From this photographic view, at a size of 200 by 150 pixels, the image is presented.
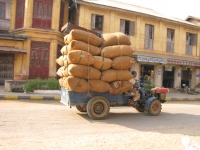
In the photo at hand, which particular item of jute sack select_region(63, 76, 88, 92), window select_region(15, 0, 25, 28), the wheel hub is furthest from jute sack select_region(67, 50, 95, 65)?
window select_region(15, 0, 25, 28)

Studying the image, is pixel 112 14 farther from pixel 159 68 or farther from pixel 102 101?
pixel 102 101

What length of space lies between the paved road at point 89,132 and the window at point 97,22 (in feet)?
35.6

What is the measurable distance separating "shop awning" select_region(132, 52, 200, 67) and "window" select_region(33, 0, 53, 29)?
7.26m

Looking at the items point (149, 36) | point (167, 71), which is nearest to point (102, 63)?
point (149, 36)

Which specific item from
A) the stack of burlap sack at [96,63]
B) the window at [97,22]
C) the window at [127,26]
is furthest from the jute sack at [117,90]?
the window at [127,26]

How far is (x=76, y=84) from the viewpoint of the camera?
5750 millimetres

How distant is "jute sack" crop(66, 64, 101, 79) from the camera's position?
5.65 meters

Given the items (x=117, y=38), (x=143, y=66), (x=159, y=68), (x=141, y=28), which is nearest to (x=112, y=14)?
(x=141, y=28)

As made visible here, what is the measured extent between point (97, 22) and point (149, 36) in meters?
5.13

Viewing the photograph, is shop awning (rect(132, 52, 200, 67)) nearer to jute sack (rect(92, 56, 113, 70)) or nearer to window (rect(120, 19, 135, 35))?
window (rect(120, 19, 135, 35))

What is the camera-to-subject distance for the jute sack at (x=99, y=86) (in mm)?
5988

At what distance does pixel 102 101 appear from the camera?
6.21 meters

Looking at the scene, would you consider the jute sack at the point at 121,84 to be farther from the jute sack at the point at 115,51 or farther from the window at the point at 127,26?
the window at the point at 127,26

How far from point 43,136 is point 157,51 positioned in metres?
16.1
